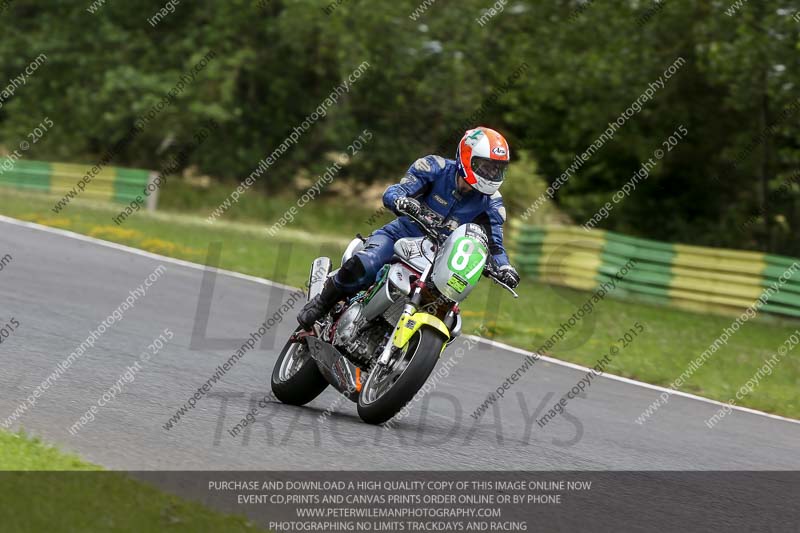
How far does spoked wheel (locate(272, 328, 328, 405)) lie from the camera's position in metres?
7.91

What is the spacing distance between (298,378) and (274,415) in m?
0.57

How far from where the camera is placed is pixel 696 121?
27.2 m

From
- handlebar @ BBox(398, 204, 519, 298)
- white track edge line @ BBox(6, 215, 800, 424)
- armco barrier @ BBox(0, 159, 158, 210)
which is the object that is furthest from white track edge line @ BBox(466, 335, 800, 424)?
armco barrier @ BBox(0, 159, 158, 210)

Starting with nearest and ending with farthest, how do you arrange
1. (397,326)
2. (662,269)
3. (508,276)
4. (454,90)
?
(397,326), (508,276), (662,269), (454,90)

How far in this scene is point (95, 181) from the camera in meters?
30.0

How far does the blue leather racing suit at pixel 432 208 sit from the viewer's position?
7.63 meters

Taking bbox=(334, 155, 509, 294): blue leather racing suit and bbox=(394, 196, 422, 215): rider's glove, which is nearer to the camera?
bbox=(394, 196, 422, 215): rider's glove

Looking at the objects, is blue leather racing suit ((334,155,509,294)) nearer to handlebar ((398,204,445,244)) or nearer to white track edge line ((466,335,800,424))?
handlebar ((398,204,445,244))

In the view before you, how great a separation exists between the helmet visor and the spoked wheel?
1700 millimetres

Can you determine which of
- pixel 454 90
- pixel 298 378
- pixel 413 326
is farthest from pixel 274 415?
pixel 454 90

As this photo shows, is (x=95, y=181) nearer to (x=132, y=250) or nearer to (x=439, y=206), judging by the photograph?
(x=132, y=250)
